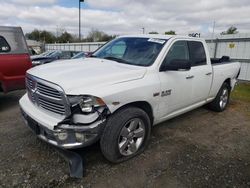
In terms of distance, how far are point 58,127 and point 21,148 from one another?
1.36 metres

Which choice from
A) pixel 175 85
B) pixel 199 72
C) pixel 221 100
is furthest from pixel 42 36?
pixel 175 85

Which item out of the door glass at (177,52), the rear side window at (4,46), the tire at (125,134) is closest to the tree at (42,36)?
the rear side window at (4,46)

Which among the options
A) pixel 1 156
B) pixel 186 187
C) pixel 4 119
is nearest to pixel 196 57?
pixel 186 187

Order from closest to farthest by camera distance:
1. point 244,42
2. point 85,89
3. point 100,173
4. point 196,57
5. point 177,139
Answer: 1. point 85,89
2. point 100,173
3. point 177,139
4. point 196,57
5. point 244,42

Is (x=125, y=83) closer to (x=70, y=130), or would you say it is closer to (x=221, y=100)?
(x=70, y=130)

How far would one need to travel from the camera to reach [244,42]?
1112 centimetres

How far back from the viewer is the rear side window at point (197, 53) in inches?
176

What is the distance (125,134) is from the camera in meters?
3.21

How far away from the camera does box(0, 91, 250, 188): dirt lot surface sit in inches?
115

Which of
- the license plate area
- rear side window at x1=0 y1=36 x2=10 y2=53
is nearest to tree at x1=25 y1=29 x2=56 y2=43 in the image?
rear side window at x1=0 y1=36 x2=10 y2=53

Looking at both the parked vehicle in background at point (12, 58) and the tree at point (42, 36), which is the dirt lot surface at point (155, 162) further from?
the tree at point (42, 36)

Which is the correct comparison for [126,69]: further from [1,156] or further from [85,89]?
[1,156]

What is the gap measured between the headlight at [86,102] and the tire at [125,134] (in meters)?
0.31

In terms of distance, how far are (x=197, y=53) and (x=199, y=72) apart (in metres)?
0.45
